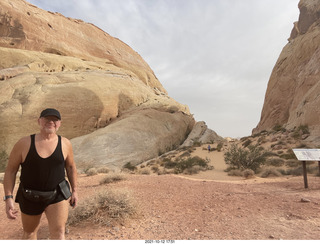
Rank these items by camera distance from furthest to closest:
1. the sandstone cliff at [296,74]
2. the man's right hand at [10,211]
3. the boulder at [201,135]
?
the boulder at [201,135]
the sandstone cliff at [296,74]
the man's right hand at [10,211]

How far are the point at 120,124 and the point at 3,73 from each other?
17174mm

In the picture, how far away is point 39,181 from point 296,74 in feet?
120

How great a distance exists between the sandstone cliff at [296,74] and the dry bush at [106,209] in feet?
76.1

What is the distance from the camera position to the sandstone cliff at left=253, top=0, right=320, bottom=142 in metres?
25.2

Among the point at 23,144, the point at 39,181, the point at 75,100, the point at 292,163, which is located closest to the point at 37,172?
the point at 39,181

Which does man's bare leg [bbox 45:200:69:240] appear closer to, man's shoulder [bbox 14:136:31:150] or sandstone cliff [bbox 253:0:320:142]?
man's shoulder [bbox 14:136:31:150]

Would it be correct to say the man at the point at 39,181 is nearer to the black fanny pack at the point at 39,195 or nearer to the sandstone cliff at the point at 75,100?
the black fanny pack at the point at 39,195

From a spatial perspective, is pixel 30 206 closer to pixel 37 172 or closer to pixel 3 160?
pixel 37 172

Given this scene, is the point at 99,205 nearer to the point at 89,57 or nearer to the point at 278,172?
the point at 278,172

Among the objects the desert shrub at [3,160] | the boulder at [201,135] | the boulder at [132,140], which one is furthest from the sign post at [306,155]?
the desert shrub at [3,160]

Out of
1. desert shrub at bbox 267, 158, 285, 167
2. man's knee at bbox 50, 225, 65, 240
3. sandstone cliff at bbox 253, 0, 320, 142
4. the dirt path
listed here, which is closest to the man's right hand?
man's knee at bbox 50, 225, 65, 240

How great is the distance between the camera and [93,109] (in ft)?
90.2

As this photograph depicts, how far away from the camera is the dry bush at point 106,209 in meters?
4.33

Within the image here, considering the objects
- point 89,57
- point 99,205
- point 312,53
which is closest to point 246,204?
point 99,205
